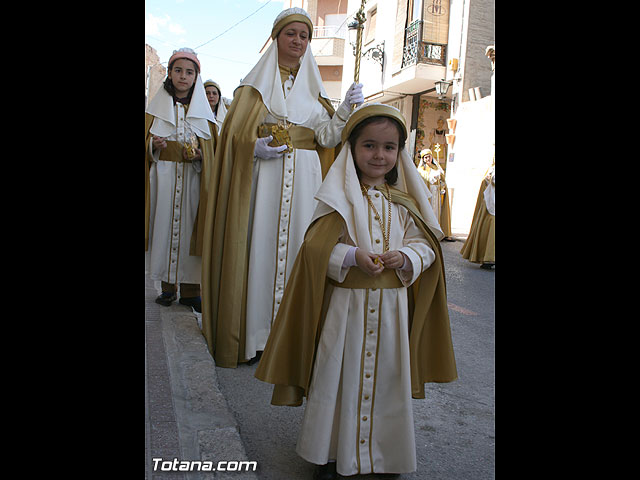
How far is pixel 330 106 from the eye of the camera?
12.5 feet

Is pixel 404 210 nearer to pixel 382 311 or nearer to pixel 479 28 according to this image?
pixel 382 311

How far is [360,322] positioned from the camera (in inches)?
88.9

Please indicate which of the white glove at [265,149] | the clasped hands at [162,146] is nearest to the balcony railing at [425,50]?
the clasped hands at [162,146]

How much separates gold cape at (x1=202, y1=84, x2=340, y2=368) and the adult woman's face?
1.05 ft

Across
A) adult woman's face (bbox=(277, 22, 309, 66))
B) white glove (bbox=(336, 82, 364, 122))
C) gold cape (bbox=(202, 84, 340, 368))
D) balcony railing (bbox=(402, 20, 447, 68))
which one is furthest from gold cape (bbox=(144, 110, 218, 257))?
balcony railing (bbox=(402, 20, 447, 68))

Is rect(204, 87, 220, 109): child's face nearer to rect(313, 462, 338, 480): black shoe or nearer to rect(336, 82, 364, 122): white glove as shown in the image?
rect(336, 82, 364, 122): white glove

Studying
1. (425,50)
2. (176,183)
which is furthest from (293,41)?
(425,50)

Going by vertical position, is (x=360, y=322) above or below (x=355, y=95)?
below

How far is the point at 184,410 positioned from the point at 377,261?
1286mm

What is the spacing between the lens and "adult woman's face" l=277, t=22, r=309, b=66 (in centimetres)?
363

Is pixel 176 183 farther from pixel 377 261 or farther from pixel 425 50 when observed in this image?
pixel 425 50

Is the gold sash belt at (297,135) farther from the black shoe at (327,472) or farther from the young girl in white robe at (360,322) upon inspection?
the black shoe at (327,472)

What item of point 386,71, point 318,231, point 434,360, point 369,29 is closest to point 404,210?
point 318,231
